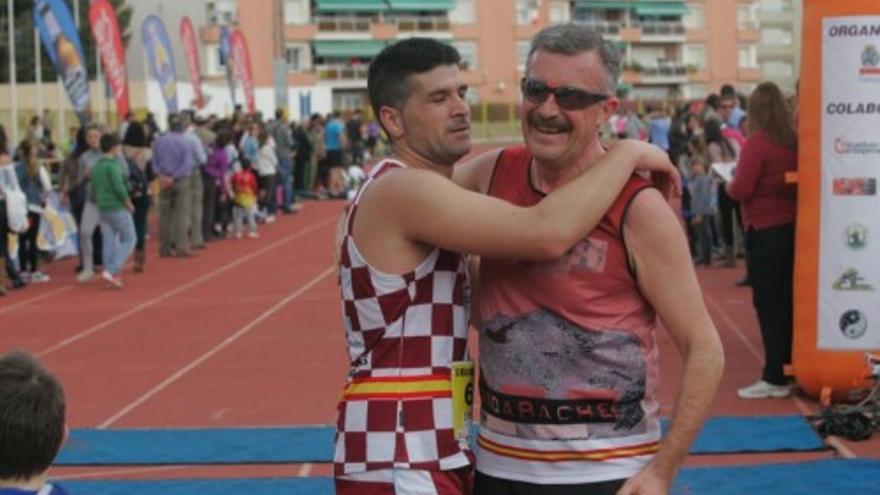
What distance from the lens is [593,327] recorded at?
137 inches

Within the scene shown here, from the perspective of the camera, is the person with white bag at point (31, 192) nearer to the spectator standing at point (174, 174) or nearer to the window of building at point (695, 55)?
the spectator standing at point (174, 174)

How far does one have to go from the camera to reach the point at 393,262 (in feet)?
11.6

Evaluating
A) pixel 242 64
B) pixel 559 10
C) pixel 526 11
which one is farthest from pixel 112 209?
pixel 559 10

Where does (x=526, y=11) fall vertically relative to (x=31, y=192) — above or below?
above

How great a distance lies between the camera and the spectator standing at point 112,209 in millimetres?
17250

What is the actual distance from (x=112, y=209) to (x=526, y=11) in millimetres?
61432

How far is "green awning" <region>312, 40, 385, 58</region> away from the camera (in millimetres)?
77375

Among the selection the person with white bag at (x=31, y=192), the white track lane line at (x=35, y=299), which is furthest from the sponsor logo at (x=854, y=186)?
the person with white bag at (x=31, y=192)

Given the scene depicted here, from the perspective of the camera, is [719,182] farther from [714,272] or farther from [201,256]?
[201,256]

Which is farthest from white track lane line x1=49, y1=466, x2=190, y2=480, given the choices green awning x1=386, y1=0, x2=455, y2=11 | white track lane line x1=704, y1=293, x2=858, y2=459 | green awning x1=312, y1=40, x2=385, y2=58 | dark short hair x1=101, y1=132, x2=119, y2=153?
green awning x1=386, y1=0, x2=455, y2=11

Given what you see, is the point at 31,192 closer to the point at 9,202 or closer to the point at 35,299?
the point at 9,202

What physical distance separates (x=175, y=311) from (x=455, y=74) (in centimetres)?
1194

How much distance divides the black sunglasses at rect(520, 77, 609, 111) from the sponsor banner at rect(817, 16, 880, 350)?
6086 mm

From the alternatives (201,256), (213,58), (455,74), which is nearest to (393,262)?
(455,74)
